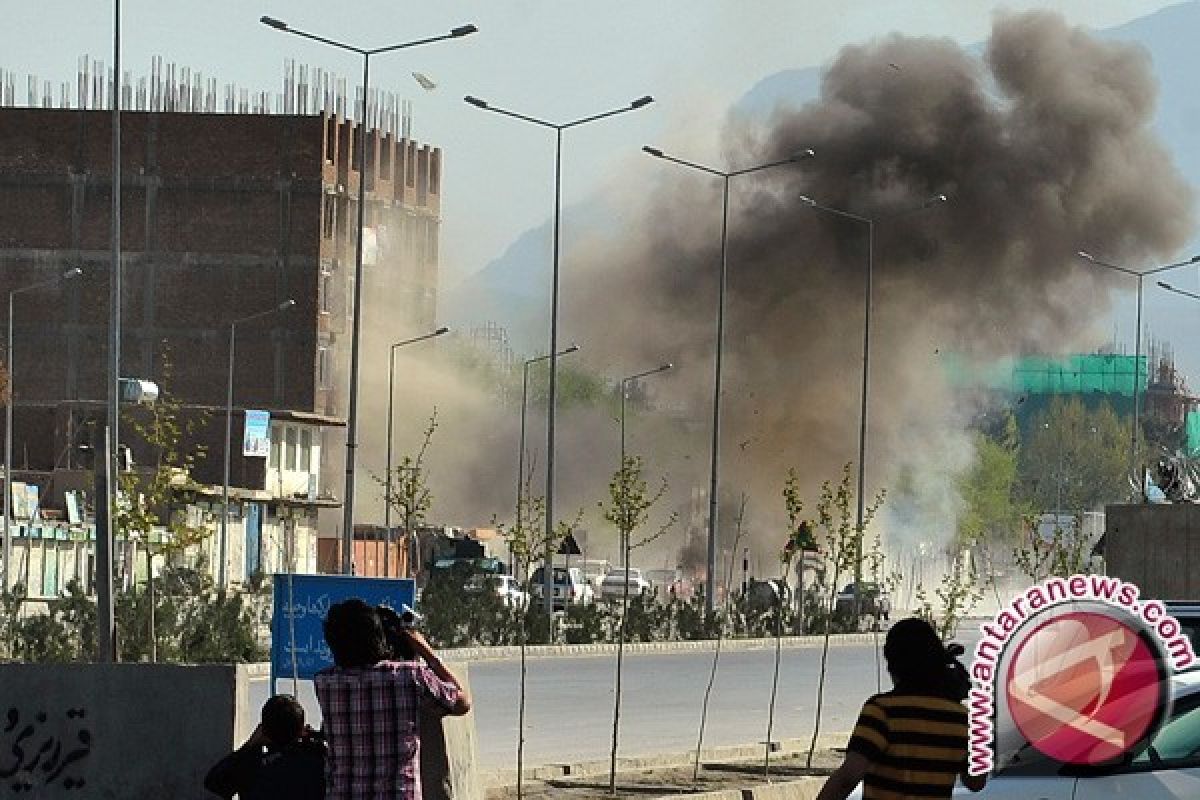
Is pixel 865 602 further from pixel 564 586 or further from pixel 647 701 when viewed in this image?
pixel 647 701

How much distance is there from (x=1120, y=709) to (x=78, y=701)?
6.28 meters

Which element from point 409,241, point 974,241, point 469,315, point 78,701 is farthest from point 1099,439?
point 78,701

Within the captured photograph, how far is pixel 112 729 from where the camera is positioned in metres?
15.5

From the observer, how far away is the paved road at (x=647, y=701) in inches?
1024

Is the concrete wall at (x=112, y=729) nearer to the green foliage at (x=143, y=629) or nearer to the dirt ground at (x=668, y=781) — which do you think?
the dirt ground at (x=668, y=781)

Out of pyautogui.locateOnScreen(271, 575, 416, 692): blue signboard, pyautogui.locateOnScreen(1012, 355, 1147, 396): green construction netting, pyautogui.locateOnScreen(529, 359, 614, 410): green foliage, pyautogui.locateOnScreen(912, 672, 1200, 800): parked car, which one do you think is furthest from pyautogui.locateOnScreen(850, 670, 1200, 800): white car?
pyautogui.locateOnScreen(1012, 355, 1147, 396): green construction netting

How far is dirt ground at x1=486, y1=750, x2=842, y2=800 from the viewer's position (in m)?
20.0

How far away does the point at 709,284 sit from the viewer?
87.2m

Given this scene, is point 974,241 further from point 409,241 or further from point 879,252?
point 409,241

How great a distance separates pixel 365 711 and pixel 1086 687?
2.82 metres

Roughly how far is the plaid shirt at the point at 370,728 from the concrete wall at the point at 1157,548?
90.8ft

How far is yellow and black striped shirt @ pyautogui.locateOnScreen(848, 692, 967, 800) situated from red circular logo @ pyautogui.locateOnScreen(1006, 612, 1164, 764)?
41.7 inches

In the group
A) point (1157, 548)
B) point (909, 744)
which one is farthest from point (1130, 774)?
point (1157, 548)

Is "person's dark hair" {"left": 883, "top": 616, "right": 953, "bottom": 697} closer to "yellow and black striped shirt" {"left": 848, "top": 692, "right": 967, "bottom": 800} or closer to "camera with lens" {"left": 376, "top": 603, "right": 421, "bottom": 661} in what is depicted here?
"yellow and black striped shirt" {"left": 848, "top": 692, "right": 967, "bottom": 800}
